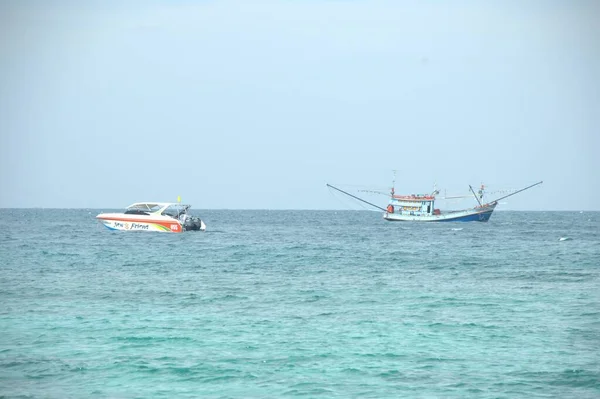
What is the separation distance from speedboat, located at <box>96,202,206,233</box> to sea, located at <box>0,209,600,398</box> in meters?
29.9

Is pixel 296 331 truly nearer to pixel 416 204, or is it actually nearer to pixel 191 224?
pixel 191 224

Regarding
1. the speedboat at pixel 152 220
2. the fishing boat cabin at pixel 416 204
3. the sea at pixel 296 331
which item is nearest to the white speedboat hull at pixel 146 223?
the speedboat at pixel 152 220

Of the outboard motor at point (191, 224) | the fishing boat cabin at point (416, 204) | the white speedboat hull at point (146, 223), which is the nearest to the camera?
the white speedboat hull at point (146, 223)

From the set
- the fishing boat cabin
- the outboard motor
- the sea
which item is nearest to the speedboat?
the outboard motor

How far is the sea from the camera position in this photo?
1636 centimetres

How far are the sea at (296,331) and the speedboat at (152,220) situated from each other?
29.9 meters

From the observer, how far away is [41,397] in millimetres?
15172

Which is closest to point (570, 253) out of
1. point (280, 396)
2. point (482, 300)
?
point (482, 300)

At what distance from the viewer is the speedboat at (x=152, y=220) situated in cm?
7331

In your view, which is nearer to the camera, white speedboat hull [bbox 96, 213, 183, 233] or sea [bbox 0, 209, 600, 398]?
sea [bbox 0, 209, 600, 398]

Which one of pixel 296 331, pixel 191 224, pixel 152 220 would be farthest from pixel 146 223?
pixel 296 331

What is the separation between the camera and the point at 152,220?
7319 centimetres

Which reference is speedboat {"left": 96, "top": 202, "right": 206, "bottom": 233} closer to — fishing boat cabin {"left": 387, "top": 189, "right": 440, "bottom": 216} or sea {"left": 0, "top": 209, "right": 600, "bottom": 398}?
sea {"left": 0, "top": 209, "right": 600, "bottom": 398}

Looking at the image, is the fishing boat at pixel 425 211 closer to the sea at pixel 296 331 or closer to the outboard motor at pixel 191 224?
the outboard motor at pixel 191 224
